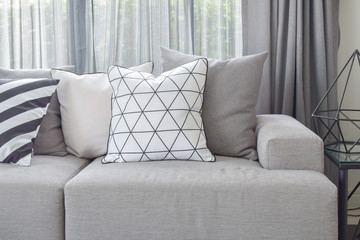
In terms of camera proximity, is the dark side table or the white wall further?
the white wall

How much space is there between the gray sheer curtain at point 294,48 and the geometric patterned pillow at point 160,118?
2.29 ft

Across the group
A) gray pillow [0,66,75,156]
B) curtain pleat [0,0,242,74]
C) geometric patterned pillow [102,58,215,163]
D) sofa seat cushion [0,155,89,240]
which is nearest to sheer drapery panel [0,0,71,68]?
curtain pleat [0,0,242,74]

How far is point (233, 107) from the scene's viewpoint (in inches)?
80.0

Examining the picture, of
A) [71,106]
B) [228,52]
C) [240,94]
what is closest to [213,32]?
[228,52]

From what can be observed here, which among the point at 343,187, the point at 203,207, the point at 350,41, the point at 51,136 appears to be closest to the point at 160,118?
the point at 203,207

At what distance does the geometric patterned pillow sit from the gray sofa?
0.51 ft

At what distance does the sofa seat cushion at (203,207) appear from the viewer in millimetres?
1539

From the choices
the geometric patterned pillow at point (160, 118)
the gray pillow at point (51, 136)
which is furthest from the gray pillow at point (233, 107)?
the gray pillow at point (51, 136)

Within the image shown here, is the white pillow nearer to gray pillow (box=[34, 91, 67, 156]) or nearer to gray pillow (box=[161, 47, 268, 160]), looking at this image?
gray pillow (box=[34, 91, 67, 156])

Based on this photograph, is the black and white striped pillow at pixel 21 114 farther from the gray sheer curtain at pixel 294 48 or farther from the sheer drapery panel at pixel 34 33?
the gray sheer curtain at pixel 294 48

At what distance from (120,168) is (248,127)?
0.64m

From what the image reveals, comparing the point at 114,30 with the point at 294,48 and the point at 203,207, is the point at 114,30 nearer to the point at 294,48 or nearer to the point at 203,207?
the point at 294,48

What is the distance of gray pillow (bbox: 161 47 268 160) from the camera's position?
2014 millimetres

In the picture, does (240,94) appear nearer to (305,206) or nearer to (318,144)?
(318,144)
